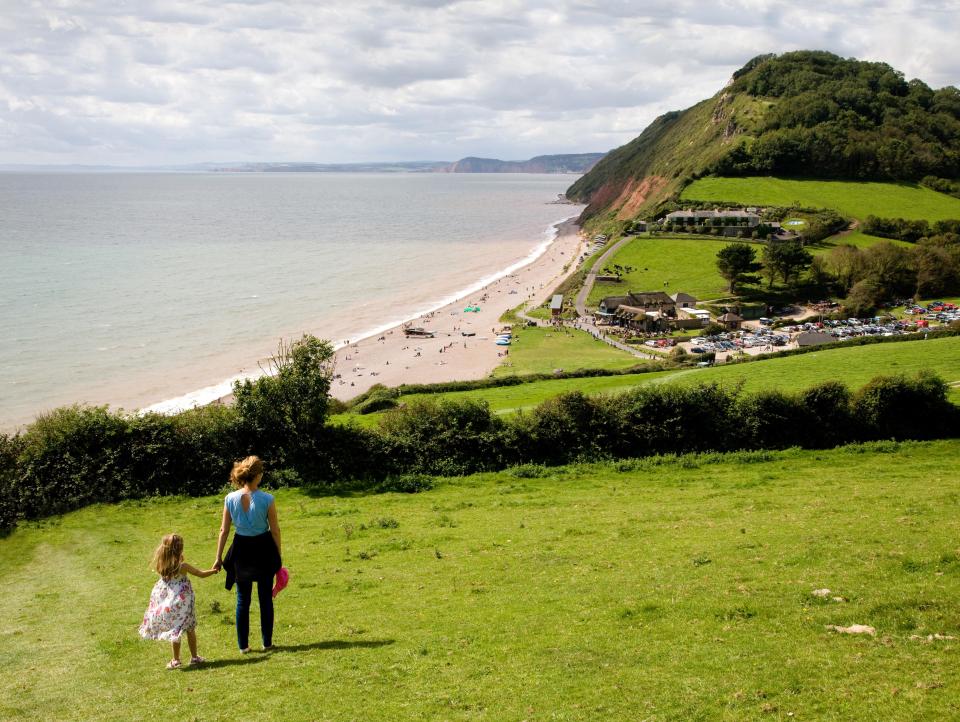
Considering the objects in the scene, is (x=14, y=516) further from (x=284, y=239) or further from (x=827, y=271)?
(x=284, y=239)

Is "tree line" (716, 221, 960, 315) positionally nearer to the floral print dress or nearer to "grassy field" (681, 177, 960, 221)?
"grassy field" (681, 177, 960, 221)

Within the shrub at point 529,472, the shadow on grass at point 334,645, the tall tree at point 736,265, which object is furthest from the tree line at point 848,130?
the shadow on grass at point 334,645

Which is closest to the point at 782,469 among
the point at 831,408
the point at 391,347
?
the point at 831,408

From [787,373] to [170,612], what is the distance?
4265 cm

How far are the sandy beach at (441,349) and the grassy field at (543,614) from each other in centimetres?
3995

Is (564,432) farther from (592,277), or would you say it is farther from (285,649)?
(592,277)

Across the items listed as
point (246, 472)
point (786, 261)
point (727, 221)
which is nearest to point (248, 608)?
point (246, 472)

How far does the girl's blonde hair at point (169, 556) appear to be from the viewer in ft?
36.3

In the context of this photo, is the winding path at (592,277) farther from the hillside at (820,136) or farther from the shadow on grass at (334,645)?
the shadow on grass at (334,645)

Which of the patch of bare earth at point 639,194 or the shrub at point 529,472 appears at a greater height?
the patch of bare earth at point 639,194

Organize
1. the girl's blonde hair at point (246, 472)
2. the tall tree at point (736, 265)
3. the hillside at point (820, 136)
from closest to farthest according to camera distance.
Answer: the girl's blonde hair at point (246, 472), the tall tree at point (736, 265), the hillside at point (820, 136)

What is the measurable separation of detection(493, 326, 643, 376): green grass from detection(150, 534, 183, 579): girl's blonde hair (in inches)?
2046

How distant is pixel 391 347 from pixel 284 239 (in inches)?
4235

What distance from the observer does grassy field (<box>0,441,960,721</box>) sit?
1042 cm
